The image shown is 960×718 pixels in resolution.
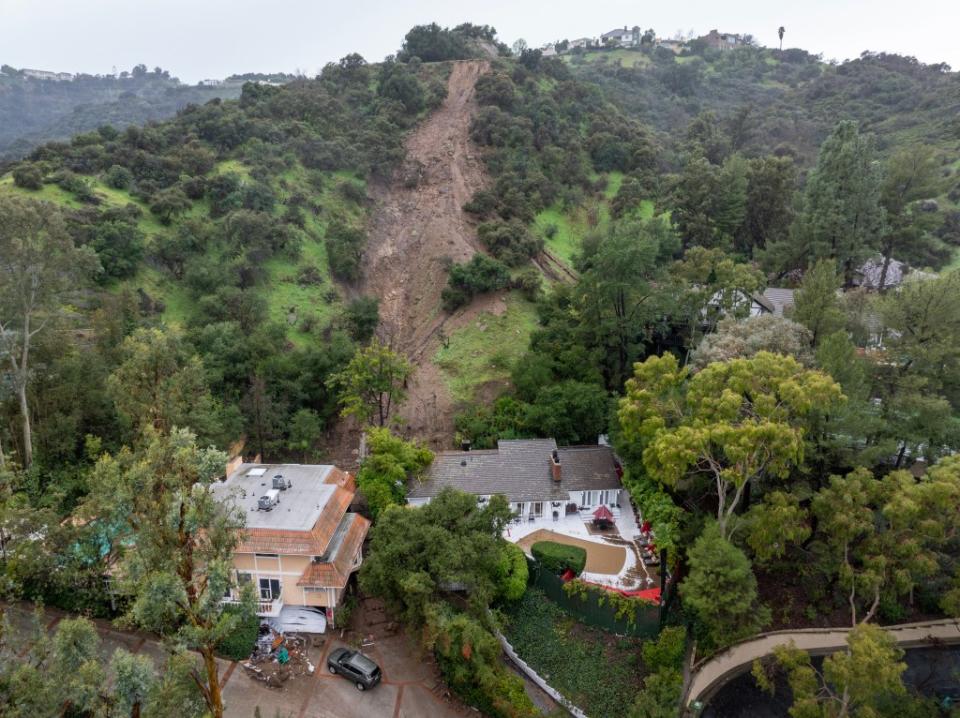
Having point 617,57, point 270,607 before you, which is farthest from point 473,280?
point 617,57

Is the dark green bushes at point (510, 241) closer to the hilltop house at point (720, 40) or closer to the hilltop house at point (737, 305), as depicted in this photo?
the hilltop house at point (737, 305)

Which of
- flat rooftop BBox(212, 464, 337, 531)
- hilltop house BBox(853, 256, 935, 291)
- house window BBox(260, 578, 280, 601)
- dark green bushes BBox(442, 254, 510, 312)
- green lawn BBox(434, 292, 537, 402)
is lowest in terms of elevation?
house window BBox(260, 578, 280, 601)

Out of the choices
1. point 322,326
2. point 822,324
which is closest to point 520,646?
point 822,324

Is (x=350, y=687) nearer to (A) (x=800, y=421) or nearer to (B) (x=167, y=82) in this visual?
Answer: (A) (x=800, y=421)

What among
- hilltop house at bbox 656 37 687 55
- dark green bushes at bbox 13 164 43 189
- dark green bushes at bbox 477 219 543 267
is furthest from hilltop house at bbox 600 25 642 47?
dark green bushes at bbox 13 164 43 189

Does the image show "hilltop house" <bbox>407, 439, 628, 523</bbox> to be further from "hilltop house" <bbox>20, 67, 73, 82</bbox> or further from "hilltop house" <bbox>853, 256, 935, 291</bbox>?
"hilltop house" <bbox>20, 67, 73, 82</bbox>

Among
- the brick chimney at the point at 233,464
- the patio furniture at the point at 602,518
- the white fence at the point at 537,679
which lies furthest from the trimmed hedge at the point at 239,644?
the patio furniture at the point at 602,518

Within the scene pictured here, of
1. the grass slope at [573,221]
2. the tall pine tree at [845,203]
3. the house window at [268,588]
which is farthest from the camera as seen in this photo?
the grass slope at [573,221]
